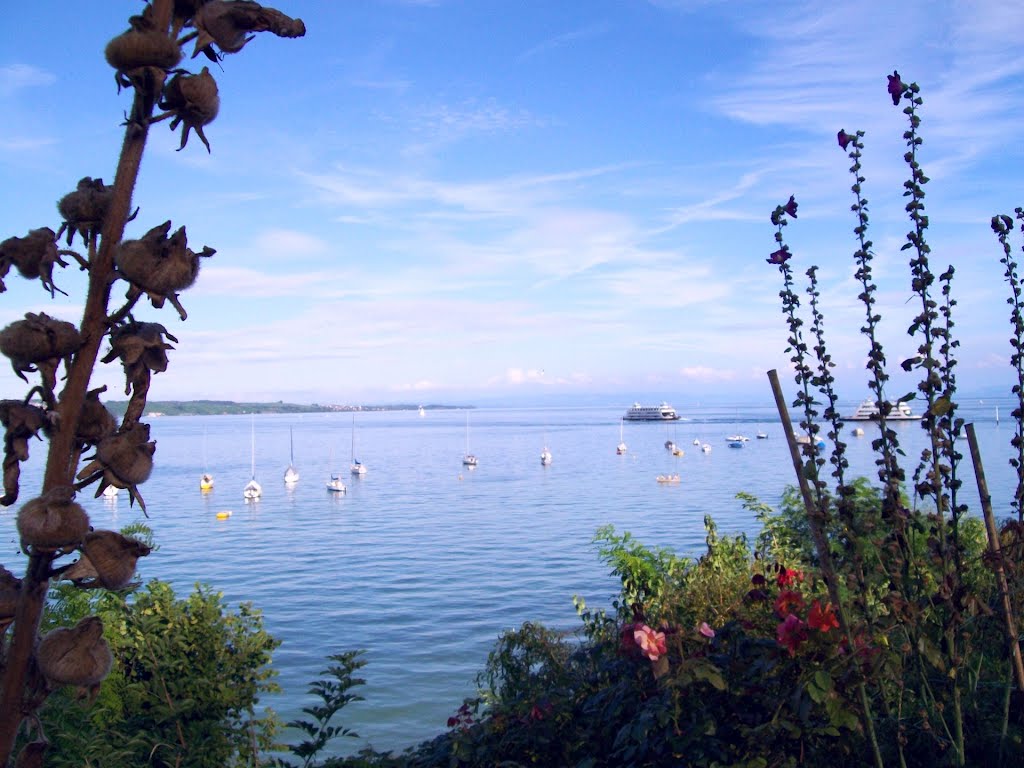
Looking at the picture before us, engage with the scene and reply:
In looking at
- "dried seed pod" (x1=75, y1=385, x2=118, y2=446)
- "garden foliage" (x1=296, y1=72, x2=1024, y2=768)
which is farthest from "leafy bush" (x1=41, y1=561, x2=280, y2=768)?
"dried seed pod" (x1=75, y1=385, x2=118, y2=446)

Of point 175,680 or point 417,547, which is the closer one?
point 175,680

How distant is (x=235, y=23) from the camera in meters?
1.36

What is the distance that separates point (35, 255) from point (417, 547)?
2776 centimetres

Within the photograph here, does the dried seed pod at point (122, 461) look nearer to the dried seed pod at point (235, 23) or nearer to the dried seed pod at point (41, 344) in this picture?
the dried seed pod at point (41, 344)

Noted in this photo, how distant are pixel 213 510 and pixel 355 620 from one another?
27.3m

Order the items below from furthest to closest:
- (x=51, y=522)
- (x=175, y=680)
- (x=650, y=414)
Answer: (x=650, y=414)
(x=175, y=680)
(x=51, y=522)

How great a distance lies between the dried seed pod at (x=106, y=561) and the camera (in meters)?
1.21

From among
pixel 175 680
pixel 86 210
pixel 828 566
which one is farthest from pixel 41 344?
pixel 175 680

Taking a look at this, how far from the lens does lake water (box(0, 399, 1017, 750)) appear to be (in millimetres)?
13766

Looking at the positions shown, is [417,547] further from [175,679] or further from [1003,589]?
[1003,589]

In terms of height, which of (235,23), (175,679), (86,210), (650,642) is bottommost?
(175,679)

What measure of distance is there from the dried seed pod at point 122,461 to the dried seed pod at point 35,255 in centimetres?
28

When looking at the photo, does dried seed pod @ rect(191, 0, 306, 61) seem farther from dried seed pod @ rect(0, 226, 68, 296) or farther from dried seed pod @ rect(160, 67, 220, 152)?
dried seed pod @ rect(0, 226, 68, 296)

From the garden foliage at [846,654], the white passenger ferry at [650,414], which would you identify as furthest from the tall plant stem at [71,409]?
the white passenger ferry at [650,414]
